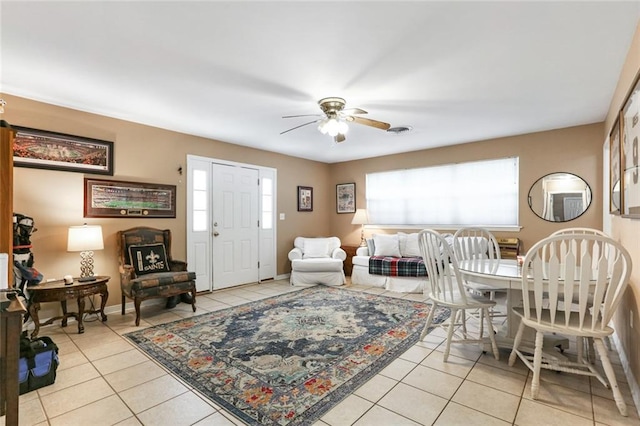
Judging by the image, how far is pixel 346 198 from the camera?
675cm

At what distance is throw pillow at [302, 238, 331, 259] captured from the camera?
5652 millimetres

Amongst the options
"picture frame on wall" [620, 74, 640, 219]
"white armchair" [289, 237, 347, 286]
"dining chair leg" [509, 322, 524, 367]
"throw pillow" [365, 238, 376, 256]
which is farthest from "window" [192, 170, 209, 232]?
"picture frame on wall" [620, 74, 640, 219]

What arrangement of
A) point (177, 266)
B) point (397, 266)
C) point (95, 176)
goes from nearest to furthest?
point (95, 176), point (177, 266), point (397, 266)

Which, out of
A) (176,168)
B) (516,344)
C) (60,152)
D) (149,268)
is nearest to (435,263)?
(516,344)

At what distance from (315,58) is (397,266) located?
3414 mm

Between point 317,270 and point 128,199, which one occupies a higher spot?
point 128,199

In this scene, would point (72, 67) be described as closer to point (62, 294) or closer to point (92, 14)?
point (92, 14)

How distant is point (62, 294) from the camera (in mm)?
3016

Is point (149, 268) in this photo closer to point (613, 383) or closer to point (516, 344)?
point (516, 344)

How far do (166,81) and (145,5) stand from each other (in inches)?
42.4

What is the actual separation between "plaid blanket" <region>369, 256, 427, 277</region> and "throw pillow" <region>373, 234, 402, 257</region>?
20 cm

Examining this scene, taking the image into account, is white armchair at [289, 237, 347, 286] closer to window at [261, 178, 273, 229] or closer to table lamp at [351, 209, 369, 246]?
window at [261, 178, 273, 229]

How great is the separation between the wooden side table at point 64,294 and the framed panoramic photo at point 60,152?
1.25 meters

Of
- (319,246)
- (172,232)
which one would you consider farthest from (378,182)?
(172,232)
